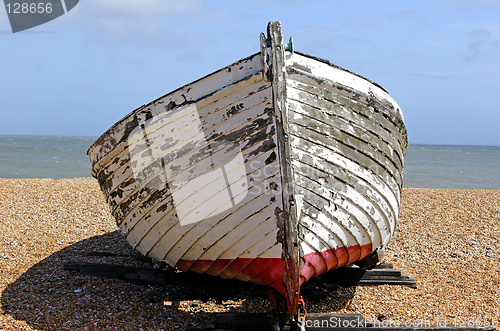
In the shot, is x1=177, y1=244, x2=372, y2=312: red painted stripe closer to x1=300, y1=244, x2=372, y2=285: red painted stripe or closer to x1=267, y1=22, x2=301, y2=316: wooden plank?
x1=300, y1=244, x2=372, y2=285: red painted stripe

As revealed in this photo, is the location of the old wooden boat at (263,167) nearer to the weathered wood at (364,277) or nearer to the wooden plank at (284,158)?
the wooden plank at (284,158)

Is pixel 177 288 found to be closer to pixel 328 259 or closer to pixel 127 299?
pixel 127 299

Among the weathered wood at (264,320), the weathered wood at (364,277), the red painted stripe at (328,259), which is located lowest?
the weathered wood at (364,277)

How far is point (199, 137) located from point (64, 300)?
225 cm

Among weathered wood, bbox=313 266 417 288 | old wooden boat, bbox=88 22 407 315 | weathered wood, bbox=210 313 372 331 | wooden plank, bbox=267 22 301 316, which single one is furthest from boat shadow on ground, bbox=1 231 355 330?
wooden plank, bbox=267 22 301 316

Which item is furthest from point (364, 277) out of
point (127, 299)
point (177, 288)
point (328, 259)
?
point (127, 299)

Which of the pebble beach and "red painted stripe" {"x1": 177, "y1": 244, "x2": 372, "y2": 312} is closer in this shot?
"red painted stripe" {"x1": 177, "y1": 244, "x2": 372, "y2": 312}

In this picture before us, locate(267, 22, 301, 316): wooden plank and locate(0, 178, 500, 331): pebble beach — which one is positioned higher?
locate(267, 22, 301, 316): wooden plank

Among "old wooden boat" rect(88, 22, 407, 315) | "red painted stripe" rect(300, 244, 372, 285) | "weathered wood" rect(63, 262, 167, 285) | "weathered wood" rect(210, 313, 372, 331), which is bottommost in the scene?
"weathered wood" rect(63, 262, 167, 285)

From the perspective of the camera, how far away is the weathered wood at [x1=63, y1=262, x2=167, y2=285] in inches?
176

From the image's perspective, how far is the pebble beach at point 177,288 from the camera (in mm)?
3754

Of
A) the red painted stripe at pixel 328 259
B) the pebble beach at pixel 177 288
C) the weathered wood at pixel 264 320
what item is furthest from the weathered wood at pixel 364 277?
the weathered wood at pixel 264 320

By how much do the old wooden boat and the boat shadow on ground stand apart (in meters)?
0.46

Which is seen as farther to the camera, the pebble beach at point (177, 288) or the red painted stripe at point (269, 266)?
the pebble beach at point (177, 288)
